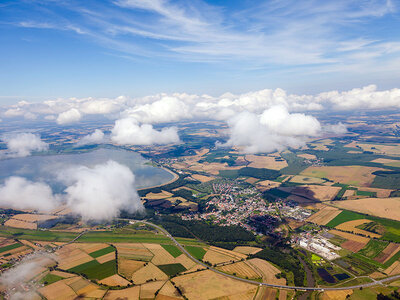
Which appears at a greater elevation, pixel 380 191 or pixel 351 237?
pixel 380 191

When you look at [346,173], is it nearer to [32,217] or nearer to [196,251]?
[196,251]

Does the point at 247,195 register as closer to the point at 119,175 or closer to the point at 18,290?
the point at 119,175

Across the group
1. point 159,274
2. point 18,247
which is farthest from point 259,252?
point 18,247

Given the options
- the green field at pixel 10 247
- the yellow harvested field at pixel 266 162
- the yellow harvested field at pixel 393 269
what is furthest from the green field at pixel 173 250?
the yellow harvested field at pixel 266 162

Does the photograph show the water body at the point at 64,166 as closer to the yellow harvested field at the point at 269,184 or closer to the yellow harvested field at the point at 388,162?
the yellow harvested field at the point at 269,184

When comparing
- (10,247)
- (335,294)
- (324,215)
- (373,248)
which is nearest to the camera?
(335,294)

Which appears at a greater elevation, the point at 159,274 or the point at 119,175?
the point at 119,175

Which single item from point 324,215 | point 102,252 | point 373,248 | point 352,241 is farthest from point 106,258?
point 324,215
